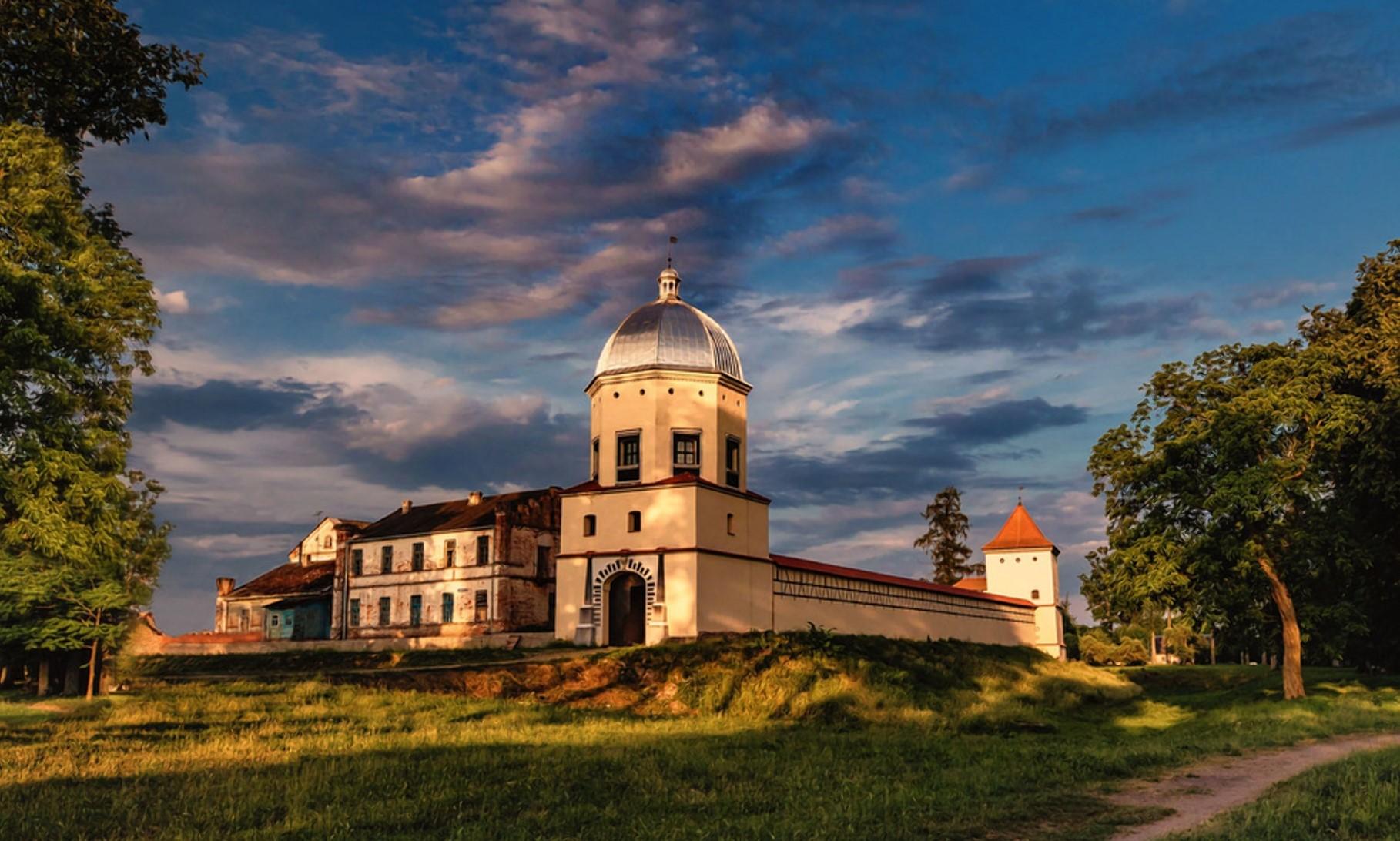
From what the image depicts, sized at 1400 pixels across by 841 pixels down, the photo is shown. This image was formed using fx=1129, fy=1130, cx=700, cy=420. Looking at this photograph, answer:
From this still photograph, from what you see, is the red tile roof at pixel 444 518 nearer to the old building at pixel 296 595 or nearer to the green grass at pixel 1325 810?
the old building at pixel 296 595

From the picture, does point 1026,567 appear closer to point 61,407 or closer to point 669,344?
point 669,344

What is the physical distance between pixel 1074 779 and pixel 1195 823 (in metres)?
3.77

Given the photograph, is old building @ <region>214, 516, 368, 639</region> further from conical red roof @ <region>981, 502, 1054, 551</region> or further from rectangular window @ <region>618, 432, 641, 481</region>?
conical red roof @ <region>981, 502, 1054, 551</region>

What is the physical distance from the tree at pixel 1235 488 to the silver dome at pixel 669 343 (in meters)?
14.9

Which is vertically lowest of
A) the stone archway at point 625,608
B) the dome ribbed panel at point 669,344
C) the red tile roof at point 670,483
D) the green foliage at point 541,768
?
the green foliage at point 541,768

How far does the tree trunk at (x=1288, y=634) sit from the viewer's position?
98.0 ft

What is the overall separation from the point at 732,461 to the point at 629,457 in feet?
12.4

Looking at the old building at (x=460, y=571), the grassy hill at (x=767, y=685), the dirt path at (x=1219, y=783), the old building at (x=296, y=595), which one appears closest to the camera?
the dirt path at (x=1219, y=783)

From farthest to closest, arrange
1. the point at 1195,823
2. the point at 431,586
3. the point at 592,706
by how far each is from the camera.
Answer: the point at 431,586, the point at 592,706, the point at 1195,823

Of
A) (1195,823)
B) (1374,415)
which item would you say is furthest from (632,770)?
(1374,415)

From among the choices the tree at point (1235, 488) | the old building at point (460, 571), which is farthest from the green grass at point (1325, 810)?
the old building at point (460, 571)

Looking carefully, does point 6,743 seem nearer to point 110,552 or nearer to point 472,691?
point 110,552

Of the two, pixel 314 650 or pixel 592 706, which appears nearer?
pixel 592 706

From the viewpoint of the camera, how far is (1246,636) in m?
31.9
